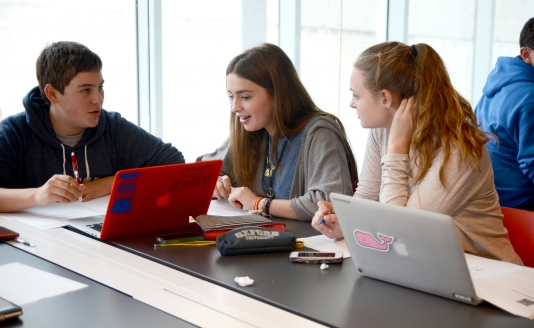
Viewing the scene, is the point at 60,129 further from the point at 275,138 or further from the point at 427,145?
the point at 427,145

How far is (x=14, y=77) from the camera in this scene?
3.21 m

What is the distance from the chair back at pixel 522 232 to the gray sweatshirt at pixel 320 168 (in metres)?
0.53

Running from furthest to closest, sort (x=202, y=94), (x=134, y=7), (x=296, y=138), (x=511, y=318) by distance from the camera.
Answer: (x=202, y=94) < (x=134, y=7) < (x=296, y=138) < (x=511, y=318)

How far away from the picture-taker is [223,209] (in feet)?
7.16

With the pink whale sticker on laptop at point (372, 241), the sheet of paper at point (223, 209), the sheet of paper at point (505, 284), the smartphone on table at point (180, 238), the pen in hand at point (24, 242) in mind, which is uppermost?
the pink whale sticker on laptop at point (372, 241)

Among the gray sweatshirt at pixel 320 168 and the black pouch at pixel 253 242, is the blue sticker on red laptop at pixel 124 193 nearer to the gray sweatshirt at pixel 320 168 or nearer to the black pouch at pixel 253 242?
the black pouch at pixel 253 242

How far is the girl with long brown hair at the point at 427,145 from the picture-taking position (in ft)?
5.69

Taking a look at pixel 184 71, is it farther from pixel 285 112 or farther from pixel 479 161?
pixel 479 161

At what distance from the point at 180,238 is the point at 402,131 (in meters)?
0.72

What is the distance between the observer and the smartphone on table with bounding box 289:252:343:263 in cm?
154

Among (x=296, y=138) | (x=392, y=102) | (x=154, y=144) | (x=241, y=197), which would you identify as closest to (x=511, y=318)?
(x=392, y=102)

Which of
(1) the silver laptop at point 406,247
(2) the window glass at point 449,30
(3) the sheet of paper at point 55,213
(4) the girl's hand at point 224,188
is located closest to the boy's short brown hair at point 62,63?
(3) the sheet of paper at point 55,213

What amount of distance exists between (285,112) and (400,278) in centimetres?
114

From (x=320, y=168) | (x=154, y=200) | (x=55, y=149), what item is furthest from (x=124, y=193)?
(x=55, y=149)
